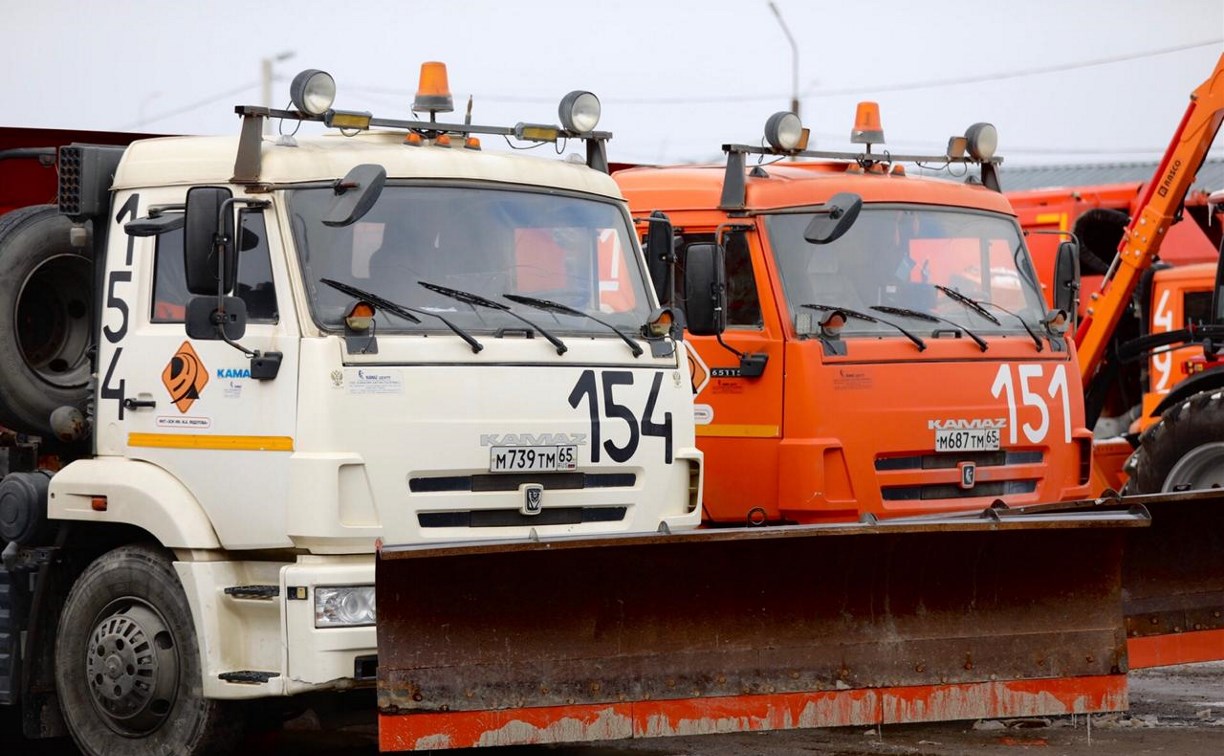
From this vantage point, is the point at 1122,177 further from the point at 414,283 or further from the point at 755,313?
the point at 414,283

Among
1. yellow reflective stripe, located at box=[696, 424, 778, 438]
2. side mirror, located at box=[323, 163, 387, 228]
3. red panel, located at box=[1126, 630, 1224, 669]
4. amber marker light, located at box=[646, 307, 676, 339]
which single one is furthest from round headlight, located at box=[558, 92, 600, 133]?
red panel, located at box=[1126, 630, 1224, 669]

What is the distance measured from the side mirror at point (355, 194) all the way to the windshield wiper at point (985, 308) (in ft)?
12.5

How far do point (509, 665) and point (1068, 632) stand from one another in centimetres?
234

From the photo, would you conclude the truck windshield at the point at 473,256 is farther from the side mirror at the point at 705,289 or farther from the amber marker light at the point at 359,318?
the side mirror at the point at 705,289

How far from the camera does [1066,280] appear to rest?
34.5 feet

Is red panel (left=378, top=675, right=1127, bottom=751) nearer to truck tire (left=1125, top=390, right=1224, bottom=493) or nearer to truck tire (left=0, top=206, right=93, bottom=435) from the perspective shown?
truck tire (left=0, top=206, right=93, bottom=435)

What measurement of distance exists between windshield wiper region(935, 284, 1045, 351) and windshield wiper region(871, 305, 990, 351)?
0.56 ft

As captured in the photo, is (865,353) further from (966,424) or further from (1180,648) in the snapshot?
(1180,648)

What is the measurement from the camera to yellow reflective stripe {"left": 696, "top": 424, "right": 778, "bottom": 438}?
Result: 9.61 metres

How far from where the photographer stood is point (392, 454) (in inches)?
278

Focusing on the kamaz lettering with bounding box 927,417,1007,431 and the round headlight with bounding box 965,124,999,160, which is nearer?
the kamaz lettering with bounding box 927,417,1007,431

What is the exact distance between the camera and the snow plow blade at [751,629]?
270 inches

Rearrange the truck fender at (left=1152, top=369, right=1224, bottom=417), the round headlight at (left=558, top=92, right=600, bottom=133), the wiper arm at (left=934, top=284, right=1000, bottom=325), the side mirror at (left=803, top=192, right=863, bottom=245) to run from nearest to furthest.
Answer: the round headlight at (left=558, top=92, right=600, bottom=133) < the side mirror at (left=803, top=192, right=863, bottom=245) < the wiper arm at (left=934, top=284, right=1000, bottom=325) < the truck fender at (left=1152, top=369, right=1224, bottom=417)

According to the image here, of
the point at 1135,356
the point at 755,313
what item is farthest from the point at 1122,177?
the point at 755,313
